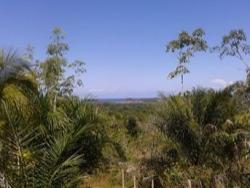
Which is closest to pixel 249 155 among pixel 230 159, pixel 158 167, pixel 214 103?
pixel 230 159

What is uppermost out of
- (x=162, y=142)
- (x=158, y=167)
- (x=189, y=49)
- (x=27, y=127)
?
Answer: (x=189, y=49)

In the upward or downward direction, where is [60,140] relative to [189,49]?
downward

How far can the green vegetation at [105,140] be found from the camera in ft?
19.4

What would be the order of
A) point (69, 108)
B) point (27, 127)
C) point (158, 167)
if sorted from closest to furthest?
point (27, 127) → point (69, 108) → point (158, 167)

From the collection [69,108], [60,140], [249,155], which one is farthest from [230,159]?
[60,140]

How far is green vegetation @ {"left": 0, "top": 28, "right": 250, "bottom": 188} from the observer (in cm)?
590

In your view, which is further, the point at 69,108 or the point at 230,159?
the point at 230,159

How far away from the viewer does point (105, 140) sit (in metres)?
10.7

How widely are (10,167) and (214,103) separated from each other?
728 cm

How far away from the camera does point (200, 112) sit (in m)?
12.0

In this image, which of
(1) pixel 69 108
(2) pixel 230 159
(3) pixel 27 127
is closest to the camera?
(3) pixel 27 127

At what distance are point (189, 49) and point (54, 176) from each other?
14.9m

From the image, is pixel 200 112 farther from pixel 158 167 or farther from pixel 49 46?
pixel 49 46

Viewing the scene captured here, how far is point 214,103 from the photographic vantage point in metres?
11.9
